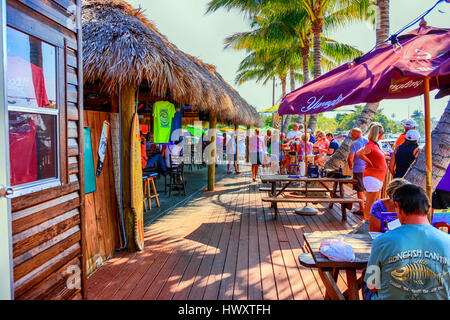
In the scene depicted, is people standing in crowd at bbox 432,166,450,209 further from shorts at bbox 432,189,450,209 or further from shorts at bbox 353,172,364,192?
shorts at bbox 353,172,364,192

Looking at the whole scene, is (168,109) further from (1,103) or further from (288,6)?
(288,6)

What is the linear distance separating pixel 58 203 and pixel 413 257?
2.37 m

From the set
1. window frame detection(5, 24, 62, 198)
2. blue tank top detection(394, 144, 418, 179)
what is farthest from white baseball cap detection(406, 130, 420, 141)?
window frame detection(5, 24, 62, 198)

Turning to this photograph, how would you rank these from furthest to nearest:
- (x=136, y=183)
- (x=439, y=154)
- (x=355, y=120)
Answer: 1. (x=355, y=120)
2. (x=136, y=183)
3. (x=439, y=154)

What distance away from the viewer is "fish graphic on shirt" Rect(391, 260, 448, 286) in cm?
174

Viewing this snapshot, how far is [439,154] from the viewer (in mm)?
3262

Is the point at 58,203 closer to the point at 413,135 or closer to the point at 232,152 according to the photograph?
the point at 413,135

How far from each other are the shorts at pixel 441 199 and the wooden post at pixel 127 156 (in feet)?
12.2

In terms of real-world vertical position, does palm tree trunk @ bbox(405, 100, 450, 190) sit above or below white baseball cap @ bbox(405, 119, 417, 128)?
below

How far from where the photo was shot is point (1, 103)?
65.4 inches

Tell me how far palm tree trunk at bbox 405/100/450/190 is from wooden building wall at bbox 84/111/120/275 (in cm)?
369

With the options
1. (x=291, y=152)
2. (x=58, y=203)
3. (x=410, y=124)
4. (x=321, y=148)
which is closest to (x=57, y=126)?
(x=58, y=203)

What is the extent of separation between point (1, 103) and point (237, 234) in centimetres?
403
